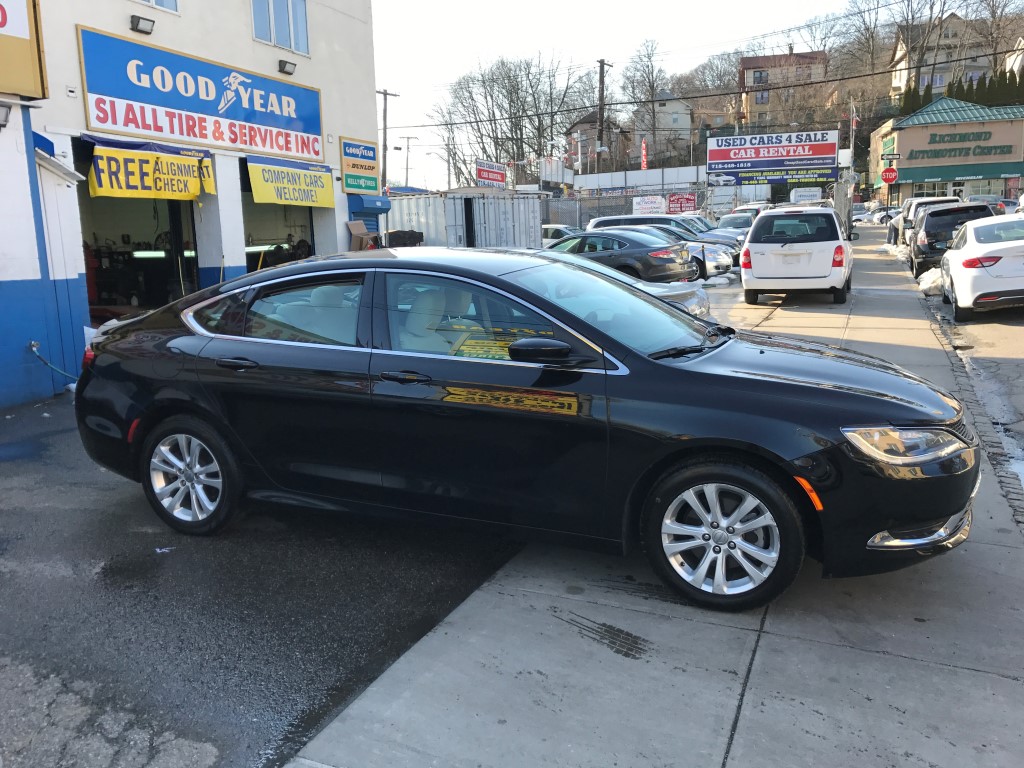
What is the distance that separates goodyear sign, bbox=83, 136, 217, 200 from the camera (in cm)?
980

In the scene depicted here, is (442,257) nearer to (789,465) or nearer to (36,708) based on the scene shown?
(789,465)

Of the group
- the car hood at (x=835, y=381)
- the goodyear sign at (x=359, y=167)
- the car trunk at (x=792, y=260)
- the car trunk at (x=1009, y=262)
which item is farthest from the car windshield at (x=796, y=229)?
the car hood at (x=835, y=381)

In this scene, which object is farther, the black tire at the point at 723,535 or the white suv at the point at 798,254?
the white suv at the point at 798,254

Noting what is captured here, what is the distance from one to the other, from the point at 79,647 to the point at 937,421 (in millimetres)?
3907

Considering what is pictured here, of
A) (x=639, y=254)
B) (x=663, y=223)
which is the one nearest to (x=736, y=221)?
(x=663, y=223)

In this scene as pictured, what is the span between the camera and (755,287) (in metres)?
14.3

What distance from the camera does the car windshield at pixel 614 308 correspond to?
404cm

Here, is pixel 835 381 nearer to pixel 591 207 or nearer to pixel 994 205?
pixel 994 205

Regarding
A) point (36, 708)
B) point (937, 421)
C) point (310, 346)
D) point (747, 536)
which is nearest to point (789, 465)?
point (747, 536)

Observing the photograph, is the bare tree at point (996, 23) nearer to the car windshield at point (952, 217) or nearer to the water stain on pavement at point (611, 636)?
the car windshield at point (952, 217)

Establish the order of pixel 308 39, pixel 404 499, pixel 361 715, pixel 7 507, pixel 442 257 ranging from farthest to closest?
pixel 308 39 < pixel 7 507 < pixel 442 257 < pixel 404 499 < pixel 361 715

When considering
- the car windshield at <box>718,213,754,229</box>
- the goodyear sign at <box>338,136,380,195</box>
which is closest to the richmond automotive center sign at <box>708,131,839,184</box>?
the car windshield at <box>718,213,754,229</box>

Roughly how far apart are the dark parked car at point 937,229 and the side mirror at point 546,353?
17.1 meters

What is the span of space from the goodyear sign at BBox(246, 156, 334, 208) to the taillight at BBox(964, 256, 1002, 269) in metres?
10.4
